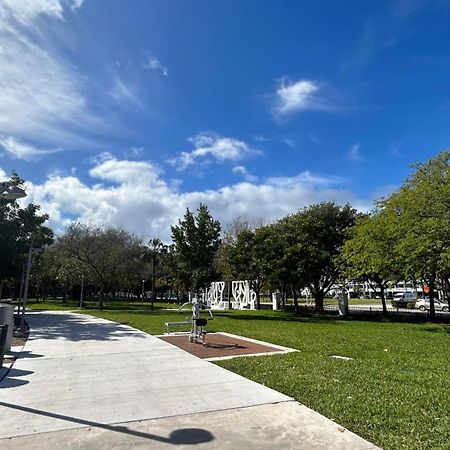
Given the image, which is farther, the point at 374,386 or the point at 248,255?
the point at 248,255

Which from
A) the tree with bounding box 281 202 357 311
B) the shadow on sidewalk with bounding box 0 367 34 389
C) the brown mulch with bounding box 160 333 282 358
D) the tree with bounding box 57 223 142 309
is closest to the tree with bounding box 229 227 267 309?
the tree with bounding box 281 202 357 311

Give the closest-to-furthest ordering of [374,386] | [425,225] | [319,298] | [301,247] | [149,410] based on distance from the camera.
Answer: [149,410]
[374,386]
[425,225]
[301,247]
[319,298]

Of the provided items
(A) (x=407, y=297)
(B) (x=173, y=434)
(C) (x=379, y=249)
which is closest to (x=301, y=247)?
(C) (x=379, y=249)

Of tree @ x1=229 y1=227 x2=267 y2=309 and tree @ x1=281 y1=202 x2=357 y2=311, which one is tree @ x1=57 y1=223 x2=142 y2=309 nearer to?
tree @ x1=229 y1=227 x2=267 y2=309

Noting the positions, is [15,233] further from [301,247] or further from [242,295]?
[242,295]

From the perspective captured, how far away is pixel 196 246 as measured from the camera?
3177 cm

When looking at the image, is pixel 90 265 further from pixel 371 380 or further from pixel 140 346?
pixel 371 380

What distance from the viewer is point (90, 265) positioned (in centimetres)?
3975

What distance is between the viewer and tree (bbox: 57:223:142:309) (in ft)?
131

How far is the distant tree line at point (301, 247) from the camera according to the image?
64.8 ft

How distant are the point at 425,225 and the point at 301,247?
1316 centimetres

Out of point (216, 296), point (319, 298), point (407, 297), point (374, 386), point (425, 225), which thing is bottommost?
point (374, 386)

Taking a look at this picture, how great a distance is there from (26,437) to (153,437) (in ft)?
4.59

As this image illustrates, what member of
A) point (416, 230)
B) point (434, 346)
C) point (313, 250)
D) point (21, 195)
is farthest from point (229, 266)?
point (21, 195)
